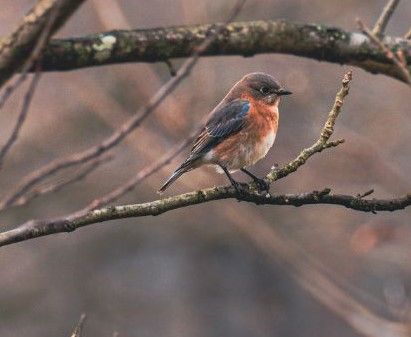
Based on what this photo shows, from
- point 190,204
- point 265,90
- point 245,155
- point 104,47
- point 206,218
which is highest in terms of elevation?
point 104,47

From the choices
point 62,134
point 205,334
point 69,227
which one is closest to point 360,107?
point 62,134

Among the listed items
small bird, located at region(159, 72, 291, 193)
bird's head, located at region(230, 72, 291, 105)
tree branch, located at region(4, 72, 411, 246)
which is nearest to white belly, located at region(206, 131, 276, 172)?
small bird, located at region(159, 72, 291, 193)

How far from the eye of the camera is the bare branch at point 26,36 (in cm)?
308

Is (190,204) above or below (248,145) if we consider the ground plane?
above

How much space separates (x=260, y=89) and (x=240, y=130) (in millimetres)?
459

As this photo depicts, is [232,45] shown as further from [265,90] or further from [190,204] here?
[265,90]

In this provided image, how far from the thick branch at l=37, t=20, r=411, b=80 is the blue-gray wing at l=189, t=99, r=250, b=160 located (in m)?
2.15

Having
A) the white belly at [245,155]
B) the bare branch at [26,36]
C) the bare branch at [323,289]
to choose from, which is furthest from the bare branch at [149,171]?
the bare branch at [323,289]

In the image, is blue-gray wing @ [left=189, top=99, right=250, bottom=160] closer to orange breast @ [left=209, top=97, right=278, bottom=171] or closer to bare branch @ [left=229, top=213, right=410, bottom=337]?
orange breast @ [left=209, top=97, right=278, bottom=171]

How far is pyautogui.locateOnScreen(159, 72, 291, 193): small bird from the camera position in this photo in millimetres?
6172

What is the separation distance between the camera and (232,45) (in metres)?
3.90

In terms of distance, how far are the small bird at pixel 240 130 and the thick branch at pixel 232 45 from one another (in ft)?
6.50

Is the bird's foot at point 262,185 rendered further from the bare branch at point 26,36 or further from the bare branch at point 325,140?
the bare branch at point 26,36

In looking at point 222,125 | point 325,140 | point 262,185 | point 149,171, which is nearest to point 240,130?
point 222,125
